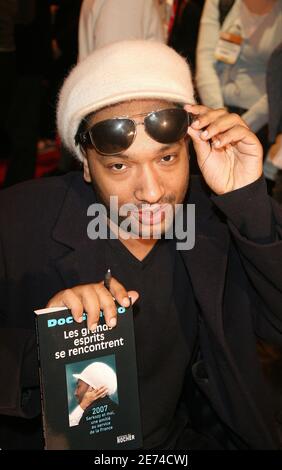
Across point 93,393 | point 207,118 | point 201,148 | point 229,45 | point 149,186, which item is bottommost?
point 93,393

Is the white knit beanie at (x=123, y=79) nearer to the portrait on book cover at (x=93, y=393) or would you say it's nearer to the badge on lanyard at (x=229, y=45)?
the portrait on book cover at (x=93, y=393)

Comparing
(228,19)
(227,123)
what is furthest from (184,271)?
(228,19)

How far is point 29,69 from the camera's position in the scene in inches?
156

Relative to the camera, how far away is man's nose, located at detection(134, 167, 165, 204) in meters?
1.59

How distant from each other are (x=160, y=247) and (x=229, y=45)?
194cm

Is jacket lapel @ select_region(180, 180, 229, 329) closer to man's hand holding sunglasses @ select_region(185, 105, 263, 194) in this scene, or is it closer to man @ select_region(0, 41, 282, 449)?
man @ select_region(0, 41, 282, 449)

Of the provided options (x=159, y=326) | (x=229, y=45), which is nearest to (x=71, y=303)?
(x=159, y=326)

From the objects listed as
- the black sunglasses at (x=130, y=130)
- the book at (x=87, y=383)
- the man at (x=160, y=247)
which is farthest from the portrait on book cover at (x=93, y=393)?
the black sunglasses at (x=130, y=130)

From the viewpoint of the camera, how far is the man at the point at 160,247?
156 centimetres

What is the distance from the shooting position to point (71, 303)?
125 centimetres

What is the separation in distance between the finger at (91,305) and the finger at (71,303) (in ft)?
0.05

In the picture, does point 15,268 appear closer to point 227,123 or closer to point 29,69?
point 227,123

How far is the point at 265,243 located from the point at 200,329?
0.42 m

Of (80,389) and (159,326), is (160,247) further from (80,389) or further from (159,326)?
(80,389)
